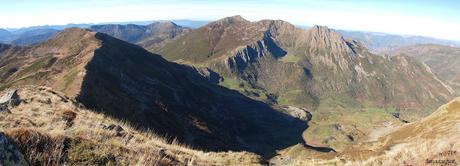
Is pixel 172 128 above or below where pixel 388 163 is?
below

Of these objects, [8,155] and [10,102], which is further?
[10,102]

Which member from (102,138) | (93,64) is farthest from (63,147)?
(93,64)

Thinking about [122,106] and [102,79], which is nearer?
[122,106]

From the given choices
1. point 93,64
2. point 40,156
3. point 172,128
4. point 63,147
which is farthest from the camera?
point 93,64

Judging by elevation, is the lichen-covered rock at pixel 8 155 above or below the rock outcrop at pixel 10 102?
above

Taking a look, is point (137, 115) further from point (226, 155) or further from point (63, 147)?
point (63, 147)

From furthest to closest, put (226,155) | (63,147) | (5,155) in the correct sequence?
1. (226,155)
2. (63,147)
3. (5,155)

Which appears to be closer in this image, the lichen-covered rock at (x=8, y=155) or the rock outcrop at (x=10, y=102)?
the lichen-covered rock at (x=8, y=155)

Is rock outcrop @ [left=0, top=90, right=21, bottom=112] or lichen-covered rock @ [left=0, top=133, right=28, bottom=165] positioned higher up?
lichen-covered rock @ [left=0, top=133, right=28, bottom=165]

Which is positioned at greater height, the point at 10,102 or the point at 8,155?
the point at 8,155

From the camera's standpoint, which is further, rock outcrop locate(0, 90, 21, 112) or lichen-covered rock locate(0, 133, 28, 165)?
rock outcrop locate(0, 90, 21, 112)

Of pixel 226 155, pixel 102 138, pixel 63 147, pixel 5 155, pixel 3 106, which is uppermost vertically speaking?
pixel 5 155
